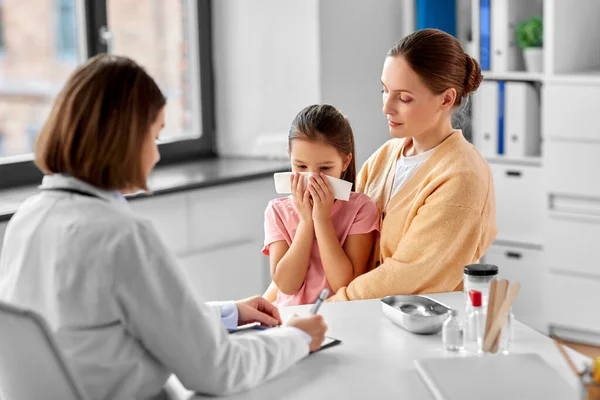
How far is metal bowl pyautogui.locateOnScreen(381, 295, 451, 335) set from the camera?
5.79 ft

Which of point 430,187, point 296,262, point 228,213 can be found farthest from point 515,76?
point 296,262

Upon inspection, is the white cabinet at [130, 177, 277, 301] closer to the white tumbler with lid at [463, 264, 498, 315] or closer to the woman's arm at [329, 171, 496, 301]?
the woman's arm at [329, 171, 496, 301]

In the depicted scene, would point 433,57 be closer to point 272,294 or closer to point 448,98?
point 448,98

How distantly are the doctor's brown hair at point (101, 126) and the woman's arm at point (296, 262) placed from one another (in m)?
0.77

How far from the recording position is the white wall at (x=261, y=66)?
374cm

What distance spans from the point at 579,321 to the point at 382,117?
114cm

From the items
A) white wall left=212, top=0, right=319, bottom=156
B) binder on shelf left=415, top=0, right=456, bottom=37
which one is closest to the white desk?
white wall left=212, top=0, right=319, bottom=156

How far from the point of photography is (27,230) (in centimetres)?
142

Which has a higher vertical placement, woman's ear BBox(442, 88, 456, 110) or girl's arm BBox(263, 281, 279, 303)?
woman's ear BBox(442, 88, 456, 110)

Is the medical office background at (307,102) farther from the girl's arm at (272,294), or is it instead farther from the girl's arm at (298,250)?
the girl's arm at (298,250)

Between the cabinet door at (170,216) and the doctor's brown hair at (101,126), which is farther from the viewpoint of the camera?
the cabinet door at (170,216)

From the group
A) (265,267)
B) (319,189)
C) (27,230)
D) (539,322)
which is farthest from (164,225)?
(27,230)

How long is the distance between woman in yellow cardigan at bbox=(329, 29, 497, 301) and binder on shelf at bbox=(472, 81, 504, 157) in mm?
1673

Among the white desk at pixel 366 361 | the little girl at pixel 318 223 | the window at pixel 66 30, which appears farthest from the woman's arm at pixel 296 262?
the window at pixel 66 30
